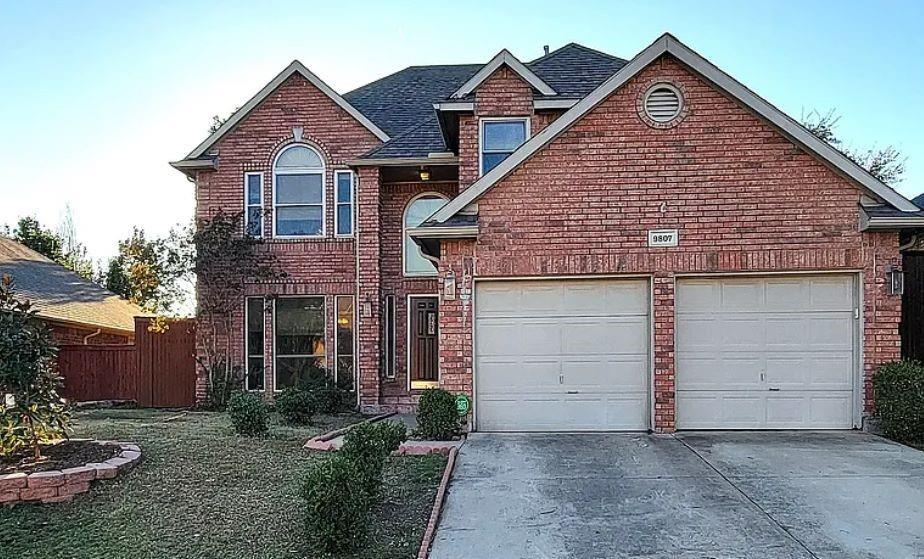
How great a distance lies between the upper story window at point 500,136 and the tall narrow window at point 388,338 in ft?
12.3

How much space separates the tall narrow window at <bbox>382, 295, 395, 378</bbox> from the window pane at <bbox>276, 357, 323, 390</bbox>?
4.50ft

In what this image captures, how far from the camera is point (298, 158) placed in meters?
14.4

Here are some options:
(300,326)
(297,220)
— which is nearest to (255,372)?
(300,326)

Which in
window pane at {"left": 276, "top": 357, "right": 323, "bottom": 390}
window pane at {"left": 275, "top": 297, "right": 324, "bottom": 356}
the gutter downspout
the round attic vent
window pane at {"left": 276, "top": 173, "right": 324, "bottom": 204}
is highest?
the round attic vent

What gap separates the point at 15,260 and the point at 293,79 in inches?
498

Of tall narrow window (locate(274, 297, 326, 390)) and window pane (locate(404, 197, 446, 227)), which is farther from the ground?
window pane (locate(404, 197, 446, 227))

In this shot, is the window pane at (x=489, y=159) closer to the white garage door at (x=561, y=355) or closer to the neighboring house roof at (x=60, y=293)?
the white garage door at (x=561, y=355)

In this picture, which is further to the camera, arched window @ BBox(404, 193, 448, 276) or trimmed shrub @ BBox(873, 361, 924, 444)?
arched window @ BBox(404, 193, 448, 276)

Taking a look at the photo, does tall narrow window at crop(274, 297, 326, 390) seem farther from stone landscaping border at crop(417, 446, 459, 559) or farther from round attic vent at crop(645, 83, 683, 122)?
round attic vent at crop(645, 83, 683, 122)

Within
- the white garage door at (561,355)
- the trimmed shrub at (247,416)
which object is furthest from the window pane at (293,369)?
the white garage door at (561,355)

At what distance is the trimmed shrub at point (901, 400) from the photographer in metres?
8.82

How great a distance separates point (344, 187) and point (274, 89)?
251 cm

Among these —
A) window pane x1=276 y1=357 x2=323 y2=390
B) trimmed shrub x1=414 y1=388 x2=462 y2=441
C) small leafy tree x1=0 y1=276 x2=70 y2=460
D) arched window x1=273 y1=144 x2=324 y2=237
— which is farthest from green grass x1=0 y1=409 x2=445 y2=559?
arched window x1=273 y1=144 x2=324 y2=237

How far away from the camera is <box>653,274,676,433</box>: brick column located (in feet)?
31.4
